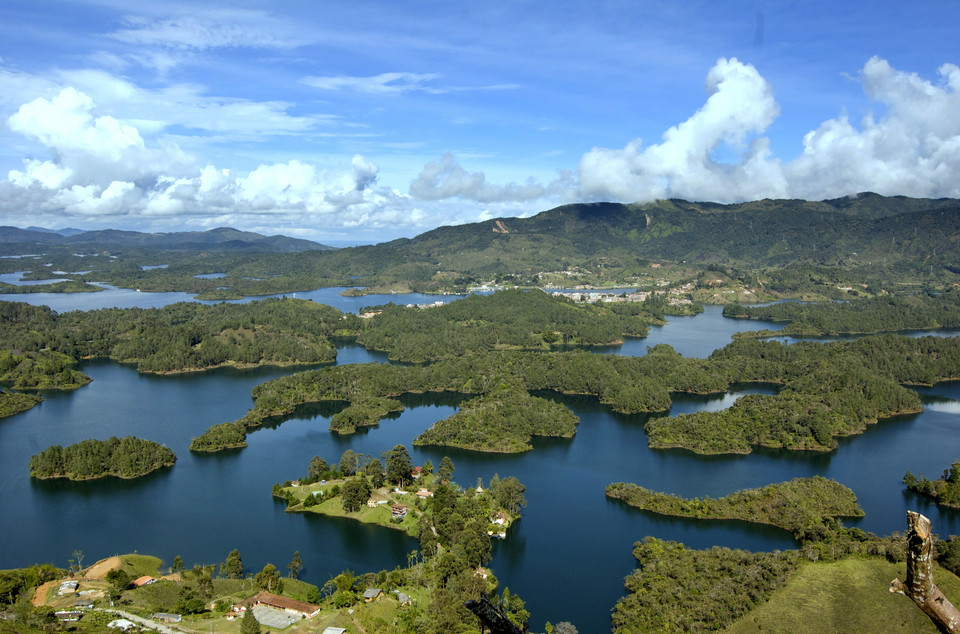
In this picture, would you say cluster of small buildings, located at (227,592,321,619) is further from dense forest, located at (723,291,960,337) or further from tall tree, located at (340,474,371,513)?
dense forest, located at (723,291,960,337)

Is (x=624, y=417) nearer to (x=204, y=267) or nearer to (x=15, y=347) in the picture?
(x=15, y=347)

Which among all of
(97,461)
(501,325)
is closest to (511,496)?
(97,461)

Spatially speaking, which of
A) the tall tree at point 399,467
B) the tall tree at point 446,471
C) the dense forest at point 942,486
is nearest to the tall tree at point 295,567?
the tall tree at point 399,467

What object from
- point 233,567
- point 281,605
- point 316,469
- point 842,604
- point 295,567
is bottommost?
point 295,567

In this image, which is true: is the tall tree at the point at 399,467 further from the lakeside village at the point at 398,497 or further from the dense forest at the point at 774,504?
the dense forest at the point at 774,504

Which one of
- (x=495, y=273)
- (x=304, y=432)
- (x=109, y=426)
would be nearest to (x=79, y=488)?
(x=109, y=426)

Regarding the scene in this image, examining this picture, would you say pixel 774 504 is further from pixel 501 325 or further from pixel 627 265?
pixel 627 265
